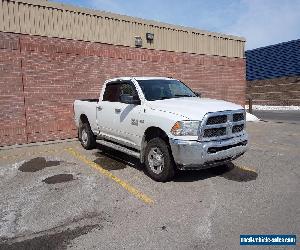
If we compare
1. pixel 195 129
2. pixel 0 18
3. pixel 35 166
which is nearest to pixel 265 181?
pixel 195 129

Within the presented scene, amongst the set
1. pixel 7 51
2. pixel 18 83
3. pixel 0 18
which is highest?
pixel 0 18

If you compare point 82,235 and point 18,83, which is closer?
point 82,235

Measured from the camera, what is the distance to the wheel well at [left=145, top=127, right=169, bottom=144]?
6.51 metres

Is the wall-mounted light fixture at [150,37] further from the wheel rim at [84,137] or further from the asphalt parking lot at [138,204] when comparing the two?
the asphalt parking lot at [138,204]

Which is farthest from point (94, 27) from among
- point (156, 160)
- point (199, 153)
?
point (199, 153)

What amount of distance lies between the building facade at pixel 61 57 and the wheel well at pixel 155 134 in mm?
5936

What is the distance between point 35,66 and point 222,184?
7.97 metres

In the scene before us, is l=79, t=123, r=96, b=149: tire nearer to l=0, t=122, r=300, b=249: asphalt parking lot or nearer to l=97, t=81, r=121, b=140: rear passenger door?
l=97, t=81, r=121, b=140: rear passenger door

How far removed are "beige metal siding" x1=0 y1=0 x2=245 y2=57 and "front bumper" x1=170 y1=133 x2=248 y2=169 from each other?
760 centimetres

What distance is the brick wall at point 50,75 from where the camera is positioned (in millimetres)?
10766

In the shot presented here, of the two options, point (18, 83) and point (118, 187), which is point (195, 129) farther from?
point (18, 83)

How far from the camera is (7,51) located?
10594 millimetres

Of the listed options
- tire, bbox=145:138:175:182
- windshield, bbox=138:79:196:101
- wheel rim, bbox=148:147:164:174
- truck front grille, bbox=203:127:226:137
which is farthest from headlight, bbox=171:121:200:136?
windshield, bbox=138:79:196:101

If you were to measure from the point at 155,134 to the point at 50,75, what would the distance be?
20.8 ft
